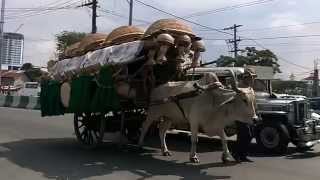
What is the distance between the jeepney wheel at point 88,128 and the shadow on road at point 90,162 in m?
0.28

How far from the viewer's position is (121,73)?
14.6 meters

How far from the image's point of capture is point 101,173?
1192 cm

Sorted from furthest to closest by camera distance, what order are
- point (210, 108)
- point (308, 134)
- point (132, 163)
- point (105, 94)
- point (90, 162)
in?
1. point (308, 134)
2. point (105, 94)
3. point (90, 162)
4. point (132, 163)
5. point (210, 108)

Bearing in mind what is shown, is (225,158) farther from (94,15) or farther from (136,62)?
(94,15)

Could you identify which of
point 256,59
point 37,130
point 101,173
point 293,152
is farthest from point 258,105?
point 256,59

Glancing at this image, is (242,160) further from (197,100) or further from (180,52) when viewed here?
(180,52)

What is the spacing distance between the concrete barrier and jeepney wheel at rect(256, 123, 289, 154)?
84.7 feet

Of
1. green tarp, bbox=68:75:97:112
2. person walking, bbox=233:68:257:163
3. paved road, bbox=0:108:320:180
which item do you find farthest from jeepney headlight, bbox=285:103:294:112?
green tarp, bbox=68:75:97:112

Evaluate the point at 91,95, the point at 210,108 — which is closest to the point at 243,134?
the point at 210,108

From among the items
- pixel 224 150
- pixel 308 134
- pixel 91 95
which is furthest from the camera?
pixel 308 134

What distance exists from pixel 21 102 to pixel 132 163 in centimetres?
3297

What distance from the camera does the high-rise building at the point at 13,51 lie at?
113887 millimetres

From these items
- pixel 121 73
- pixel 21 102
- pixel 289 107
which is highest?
pixel 21 102

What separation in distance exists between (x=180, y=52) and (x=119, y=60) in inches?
61.1
